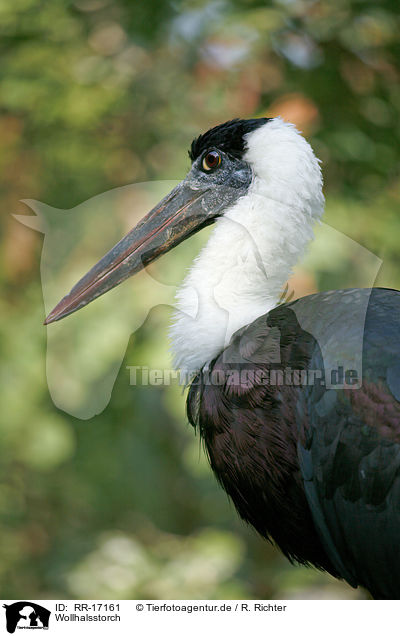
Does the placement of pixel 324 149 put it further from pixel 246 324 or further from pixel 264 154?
pixel 246 324

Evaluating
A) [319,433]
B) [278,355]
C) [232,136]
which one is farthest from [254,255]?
[319,433]

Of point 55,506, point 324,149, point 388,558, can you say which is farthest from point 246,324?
point 55,506

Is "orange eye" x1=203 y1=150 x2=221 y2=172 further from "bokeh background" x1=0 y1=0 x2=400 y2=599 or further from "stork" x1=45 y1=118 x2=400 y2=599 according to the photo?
"bokeh background" x1=0 y1=0 x2=400 y2=599

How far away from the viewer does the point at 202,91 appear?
113 inches

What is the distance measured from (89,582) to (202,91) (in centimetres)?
195

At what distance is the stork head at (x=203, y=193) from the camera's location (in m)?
1.93

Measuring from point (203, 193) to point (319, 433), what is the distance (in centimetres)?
76

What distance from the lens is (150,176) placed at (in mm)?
2877

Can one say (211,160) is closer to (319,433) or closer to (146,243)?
(146,243)

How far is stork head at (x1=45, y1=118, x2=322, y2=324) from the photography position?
1930 mm
